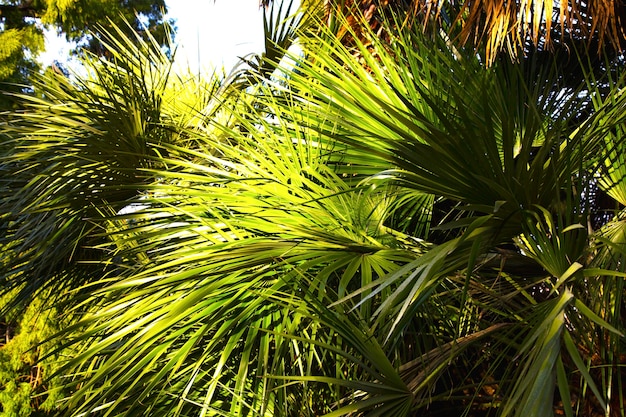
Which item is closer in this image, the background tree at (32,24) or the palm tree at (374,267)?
the palm tree at (374,267)

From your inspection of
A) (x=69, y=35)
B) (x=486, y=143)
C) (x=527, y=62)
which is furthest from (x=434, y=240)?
(x=69, y=35)

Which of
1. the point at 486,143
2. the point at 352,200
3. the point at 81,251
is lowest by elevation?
the point at 81,251

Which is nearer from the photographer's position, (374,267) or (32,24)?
(374,267)

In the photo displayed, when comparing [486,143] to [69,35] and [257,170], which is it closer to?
[257,170]

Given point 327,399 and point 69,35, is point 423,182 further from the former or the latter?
point 69,35

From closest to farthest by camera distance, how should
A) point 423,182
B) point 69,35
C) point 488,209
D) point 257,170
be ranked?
point 488,209 → point 423,182 → point 257,170 → point 69,35

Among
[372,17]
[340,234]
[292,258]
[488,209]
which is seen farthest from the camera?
[372,17]

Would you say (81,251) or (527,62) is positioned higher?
(527,62)

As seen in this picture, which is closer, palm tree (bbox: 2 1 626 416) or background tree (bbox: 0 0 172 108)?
palm tree (bbox: 2 1 626 416)

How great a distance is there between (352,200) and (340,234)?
115mm

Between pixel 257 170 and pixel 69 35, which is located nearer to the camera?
pixel 257 170

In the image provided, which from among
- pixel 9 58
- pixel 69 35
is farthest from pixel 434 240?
pixel 69 35

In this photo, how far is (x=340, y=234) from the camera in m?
2.13

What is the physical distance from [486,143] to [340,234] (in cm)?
65
